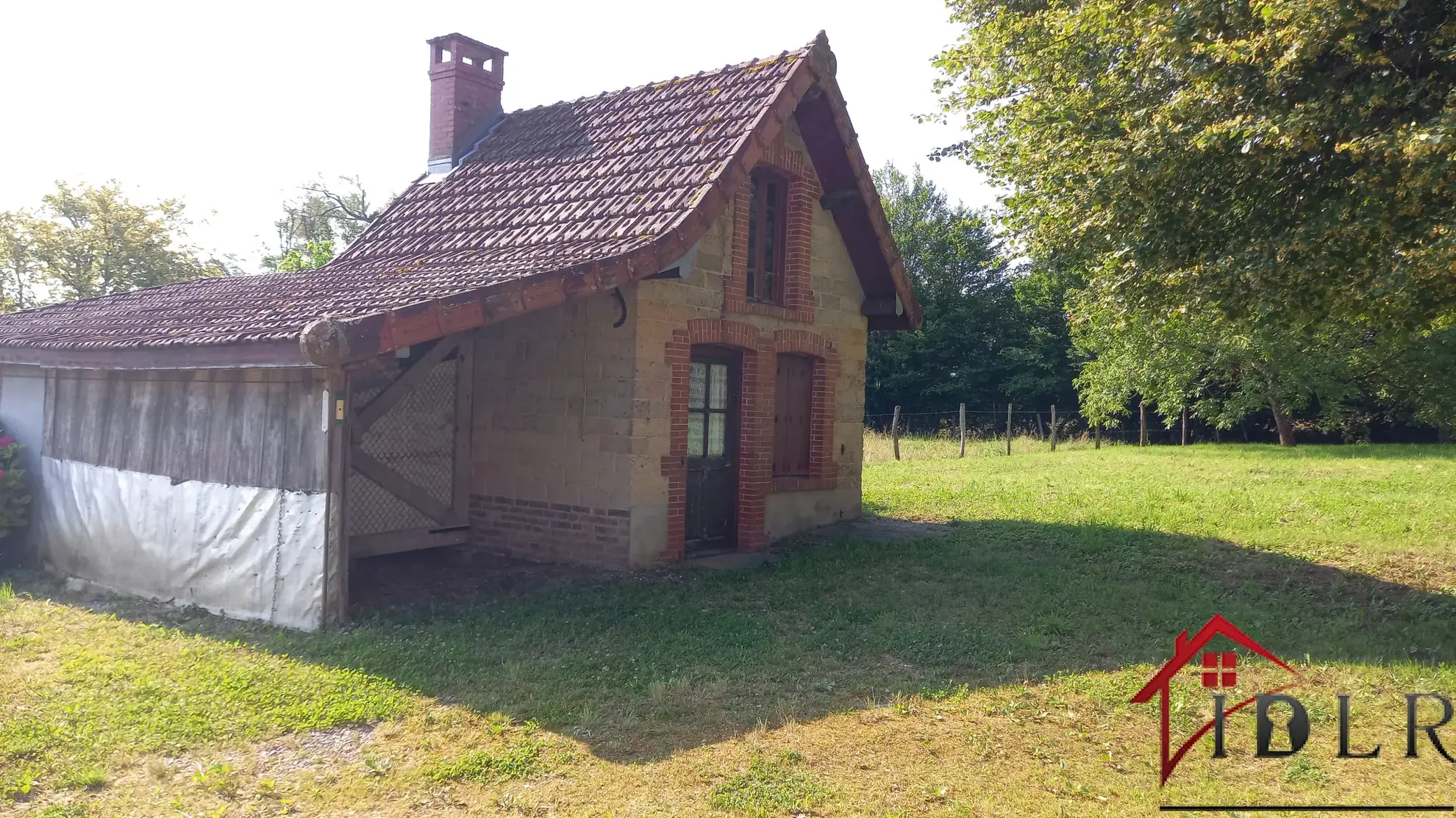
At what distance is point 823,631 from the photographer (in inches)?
312

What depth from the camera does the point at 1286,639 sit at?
25.4ft

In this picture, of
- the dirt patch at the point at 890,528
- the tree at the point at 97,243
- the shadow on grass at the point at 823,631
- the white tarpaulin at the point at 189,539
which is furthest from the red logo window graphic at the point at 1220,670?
the tree at the point at 97,243

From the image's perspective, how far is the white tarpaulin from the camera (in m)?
7.84

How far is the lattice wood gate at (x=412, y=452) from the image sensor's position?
923 centimetres

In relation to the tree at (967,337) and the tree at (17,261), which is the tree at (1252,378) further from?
the tree at (17,261)

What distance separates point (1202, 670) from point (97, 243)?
42946 mm

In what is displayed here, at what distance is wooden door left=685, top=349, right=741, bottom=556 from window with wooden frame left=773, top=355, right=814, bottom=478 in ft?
2.64

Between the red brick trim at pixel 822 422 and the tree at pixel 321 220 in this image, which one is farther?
the tree at pixel 321 220

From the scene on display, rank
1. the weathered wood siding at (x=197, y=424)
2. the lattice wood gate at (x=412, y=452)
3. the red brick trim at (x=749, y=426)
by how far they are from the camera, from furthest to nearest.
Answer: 1. the red brick trim at (x=749, y=426)
2. the lattice wood gate at (x=412, y=452)
3. the weathered wood siding at (x=197, y=424)

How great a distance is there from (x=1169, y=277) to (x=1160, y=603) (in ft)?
9.51

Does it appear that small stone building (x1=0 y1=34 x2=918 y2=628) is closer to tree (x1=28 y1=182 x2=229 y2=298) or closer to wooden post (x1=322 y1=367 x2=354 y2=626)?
wooden post (x1=322 y1=367 x2=354 y2=626)

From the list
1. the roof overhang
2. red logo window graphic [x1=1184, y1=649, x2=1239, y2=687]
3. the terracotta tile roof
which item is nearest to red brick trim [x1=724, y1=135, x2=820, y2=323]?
the terracotta tile roof

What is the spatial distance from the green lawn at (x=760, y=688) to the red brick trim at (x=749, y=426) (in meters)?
0.61

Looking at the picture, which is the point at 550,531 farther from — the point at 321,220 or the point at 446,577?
the point at 321,220
